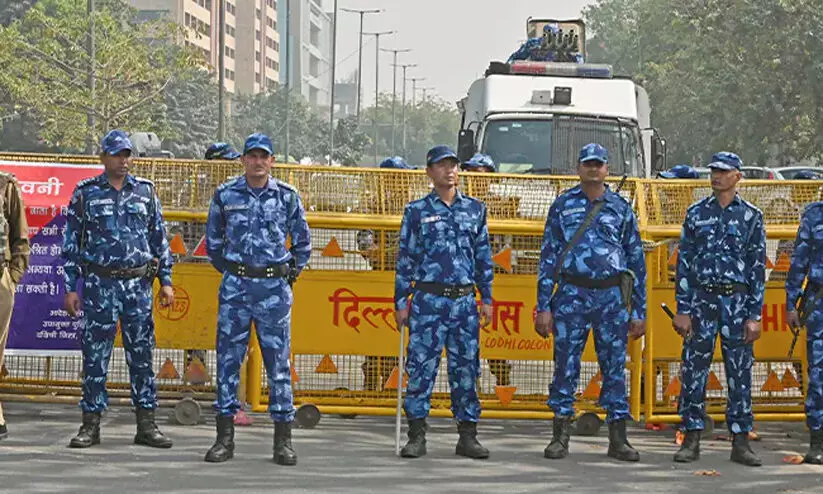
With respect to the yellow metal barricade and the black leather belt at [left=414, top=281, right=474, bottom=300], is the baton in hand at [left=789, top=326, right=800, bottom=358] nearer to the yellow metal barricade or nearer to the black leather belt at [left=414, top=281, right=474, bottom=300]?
the yellow metal barricade

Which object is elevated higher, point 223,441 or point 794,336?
point 794,336

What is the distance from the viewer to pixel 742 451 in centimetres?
996

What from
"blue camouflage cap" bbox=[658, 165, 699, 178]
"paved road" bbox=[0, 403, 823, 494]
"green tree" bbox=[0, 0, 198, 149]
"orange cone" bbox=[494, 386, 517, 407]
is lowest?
"paved road" bbox=[0, 403, 823, 494]

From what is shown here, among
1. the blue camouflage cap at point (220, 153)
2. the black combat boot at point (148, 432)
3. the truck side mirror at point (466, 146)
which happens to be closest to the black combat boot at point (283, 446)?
the black combat boot at point (148, 432)

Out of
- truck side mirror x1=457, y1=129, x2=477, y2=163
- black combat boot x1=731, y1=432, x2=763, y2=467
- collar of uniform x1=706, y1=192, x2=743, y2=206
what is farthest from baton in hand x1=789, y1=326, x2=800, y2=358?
truck side mirror x1=457, y1=129, x2=477, y2=163

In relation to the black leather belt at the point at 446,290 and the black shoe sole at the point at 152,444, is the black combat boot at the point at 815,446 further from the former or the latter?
the black shoe sole at the point at 152,444

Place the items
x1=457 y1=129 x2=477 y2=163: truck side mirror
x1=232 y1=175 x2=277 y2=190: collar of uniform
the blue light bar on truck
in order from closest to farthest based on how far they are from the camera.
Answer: x1=232 y1=175 x2=277 y2=190: collar of uniform
x1=457 y1=129 x2=477 y2=163: truck side mirror
the blue light bar on truck

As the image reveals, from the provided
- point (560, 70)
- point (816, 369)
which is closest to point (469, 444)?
point (816, 369)

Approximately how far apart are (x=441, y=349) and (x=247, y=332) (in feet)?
4.12

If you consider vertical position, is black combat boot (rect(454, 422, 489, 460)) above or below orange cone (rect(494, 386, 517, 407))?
below

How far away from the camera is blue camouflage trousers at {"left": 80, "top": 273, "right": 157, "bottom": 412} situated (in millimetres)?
9859

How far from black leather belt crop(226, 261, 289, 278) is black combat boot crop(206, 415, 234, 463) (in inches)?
34.0

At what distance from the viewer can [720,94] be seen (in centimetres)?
5309

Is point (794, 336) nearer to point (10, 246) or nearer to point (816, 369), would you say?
point (816, 369)
